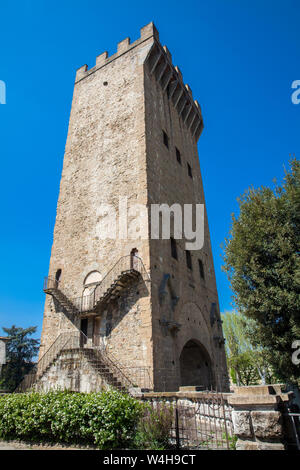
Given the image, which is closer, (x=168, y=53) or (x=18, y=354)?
(x=168, y=53)

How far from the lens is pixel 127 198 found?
15578 mm

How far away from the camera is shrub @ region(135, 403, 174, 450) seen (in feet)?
21.5

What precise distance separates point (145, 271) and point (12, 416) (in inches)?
269

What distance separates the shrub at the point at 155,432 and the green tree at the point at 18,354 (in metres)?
21.1

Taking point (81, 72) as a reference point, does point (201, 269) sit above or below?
below

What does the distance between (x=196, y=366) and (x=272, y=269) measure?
369 inches

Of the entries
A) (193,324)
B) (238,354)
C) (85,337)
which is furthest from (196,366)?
(238,354)

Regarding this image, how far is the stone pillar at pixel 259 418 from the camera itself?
4316 millimetres

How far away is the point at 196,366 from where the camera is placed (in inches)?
672

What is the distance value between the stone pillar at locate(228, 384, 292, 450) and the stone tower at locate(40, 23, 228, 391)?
7.14 m

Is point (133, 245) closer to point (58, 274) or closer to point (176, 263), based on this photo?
point (176, 263)

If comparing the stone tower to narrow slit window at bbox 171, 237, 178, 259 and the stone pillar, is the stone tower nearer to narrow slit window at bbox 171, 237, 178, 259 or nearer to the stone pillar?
narrow slit window at bbox 171, 237, 178, 259

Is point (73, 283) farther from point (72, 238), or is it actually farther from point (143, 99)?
point (143, 99)

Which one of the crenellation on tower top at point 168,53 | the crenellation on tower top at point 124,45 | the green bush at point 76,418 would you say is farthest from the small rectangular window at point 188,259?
the crenellation on tower top at point 124,45
